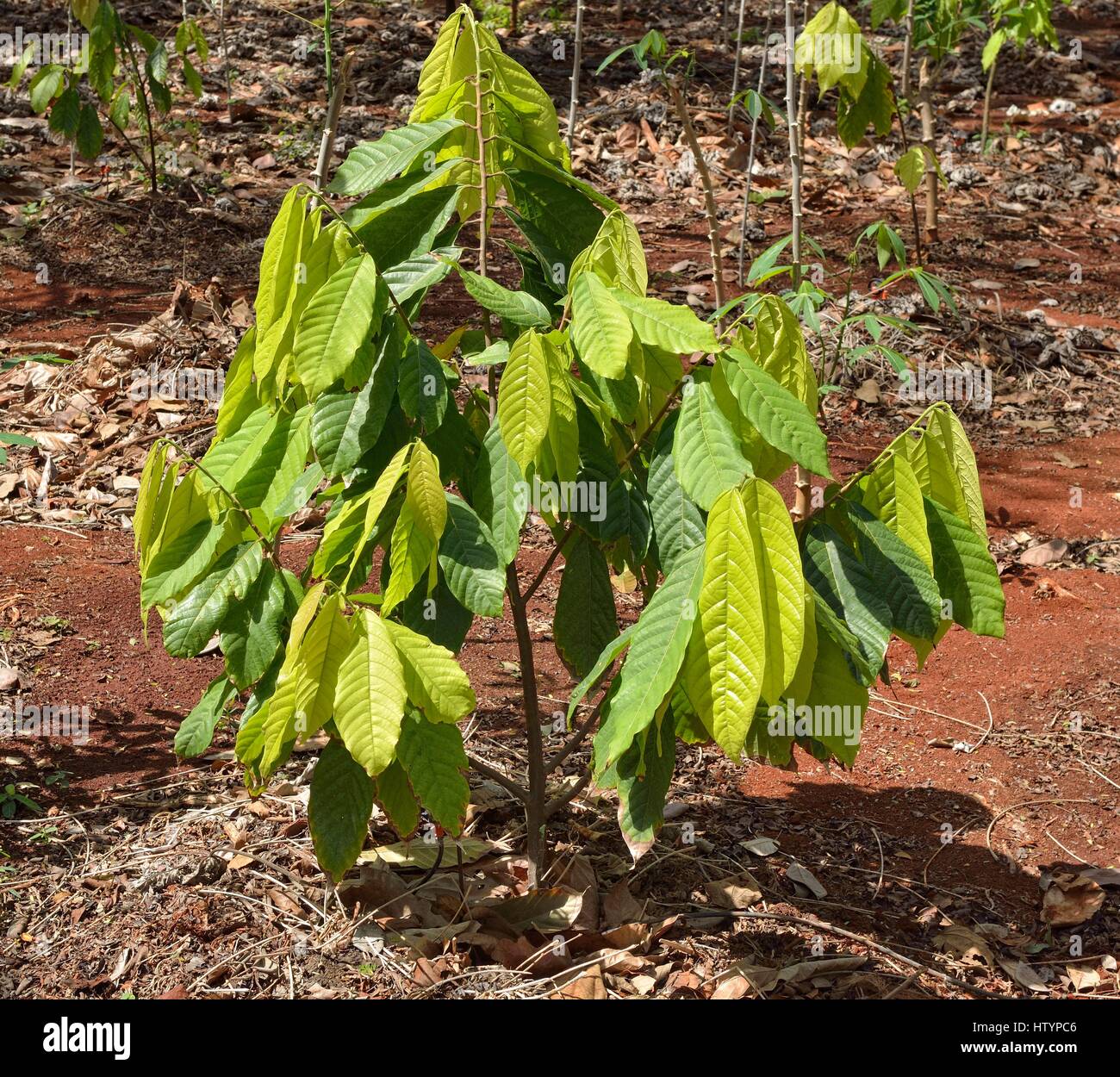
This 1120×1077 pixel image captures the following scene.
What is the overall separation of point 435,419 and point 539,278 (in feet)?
1.30

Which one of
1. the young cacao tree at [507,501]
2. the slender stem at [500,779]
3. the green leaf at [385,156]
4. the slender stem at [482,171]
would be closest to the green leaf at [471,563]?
the young cacao tree at [507,501]

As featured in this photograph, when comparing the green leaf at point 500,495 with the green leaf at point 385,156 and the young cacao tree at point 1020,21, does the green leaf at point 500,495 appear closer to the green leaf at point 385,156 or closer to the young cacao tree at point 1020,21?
the green leaf at point 385,156

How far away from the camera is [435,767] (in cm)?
172

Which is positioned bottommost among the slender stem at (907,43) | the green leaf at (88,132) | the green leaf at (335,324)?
the green leaf at (335,324)

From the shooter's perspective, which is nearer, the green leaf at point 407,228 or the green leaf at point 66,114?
the green leaf at point 407,228

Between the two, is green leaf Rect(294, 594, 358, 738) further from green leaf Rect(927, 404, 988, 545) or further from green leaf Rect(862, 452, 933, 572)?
green leaf Rect(927, 404, 988, 545)

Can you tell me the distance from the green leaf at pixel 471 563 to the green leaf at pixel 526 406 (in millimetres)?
170

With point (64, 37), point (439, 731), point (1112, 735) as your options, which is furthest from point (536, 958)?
point (64, 37)

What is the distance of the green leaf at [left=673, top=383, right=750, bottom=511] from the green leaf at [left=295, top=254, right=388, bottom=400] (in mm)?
411

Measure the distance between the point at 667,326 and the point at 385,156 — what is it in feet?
1.81

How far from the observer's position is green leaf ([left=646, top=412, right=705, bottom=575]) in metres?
1.63

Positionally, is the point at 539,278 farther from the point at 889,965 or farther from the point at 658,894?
the point at 889,965

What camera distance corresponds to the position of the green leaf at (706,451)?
1.41 m

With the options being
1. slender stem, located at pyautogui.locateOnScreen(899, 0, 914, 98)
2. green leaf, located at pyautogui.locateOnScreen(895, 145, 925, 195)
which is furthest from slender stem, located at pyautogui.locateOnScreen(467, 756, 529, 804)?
slender stem, located at pyautogui.locateOnScreen(899, 0, 914, 98)
